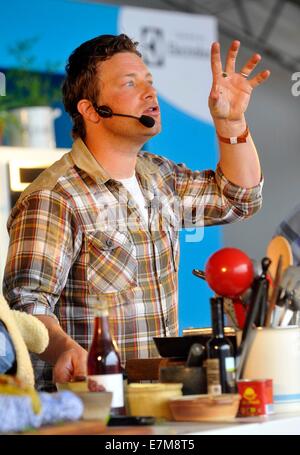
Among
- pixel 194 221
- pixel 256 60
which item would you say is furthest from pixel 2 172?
pixel 256 60

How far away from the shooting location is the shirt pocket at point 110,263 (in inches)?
105

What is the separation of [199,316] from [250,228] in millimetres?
3688

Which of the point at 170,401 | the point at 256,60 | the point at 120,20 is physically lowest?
the point at 170,401

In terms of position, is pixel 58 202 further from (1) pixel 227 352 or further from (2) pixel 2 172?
(2) pixel 2 172

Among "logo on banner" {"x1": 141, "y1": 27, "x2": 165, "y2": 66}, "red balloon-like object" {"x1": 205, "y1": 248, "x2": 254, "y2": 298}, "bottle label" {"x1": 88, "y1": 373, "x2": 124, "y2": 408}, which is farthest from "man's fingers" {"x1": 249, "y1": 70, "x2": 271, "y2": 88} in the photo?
"logo on banner" {"x1": 141, "y1": 27, "x2": 165, "y2": 66}

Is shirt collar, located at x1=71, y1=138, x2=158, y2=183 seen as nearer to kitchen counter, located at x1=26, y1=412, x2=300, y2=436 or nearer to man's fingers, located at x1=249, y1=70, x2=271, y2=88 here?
man's fingers, located at x1=249, y1=70, x2=271, y2=88

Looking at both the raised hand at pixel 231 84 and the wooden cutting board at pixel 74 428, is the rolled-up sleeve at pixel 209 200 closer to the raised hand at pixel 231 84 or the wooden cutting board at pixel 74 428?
the raised hand at pixel 231 84

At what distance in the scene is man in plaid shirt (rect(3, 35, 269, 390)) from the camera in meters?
2.58

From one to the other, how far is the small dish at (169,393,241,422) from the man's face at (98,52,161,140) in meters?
1.37

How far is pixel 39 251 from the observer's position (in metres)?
2.56

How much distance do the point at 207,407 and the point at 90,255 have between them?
3.81ft

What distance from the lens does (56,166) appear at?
280cm

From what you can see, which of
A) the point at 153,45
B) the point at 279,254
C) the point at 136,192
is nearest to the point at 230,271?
the point at 279,254

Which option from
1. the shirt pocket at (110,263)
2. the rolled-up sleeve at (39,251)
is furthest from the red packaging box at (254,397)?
the shirt pocket at (110,263)
